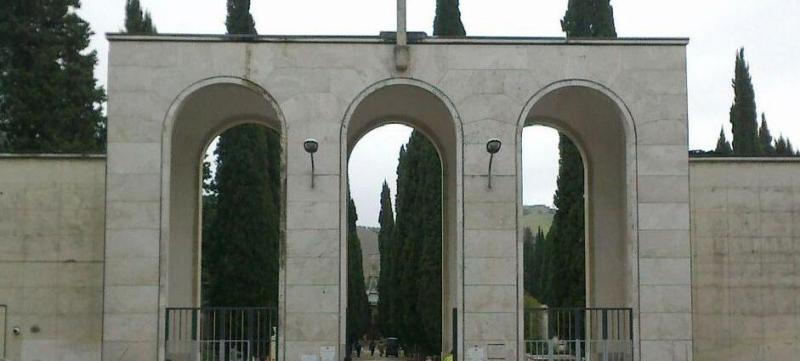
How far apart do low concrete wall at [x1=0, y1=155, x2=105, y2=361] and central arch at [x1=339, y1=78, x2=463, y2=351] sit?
515 centimetres

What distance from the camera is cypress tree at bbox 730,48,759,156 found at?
171ft

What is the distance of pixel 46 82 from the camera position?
34969 millimetres

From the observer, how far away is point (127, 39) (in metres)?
20.6

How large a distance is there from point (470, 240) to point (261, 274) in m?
20.4

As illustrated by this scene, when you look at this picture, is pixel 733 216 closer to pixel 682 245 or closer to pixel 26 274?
pixel 682 245

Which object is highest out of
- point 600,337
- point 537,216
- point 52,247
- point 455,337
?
point 537,216

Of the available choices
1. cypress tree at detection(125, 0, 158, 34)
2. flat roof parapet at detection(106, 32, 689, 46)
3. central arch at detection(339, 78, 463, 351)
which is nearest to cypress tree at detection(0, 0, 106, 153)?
cypress tree at detection(125, 0, 158, 34)

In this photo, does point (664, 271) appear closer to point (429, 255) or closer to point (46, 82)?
point (46, 82)

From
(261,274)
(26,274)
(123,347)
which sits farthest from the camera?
(261,274)

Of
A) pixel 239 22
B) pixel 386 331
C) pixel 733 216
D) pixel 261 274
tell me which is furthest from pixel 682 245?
pixel 386 331

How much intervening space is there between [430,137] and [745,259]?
7252 mm

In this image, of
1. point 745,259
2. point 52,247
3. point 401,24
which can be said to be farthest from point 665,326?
point 52,247

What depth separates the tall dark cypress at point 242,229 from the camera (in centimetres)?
3950

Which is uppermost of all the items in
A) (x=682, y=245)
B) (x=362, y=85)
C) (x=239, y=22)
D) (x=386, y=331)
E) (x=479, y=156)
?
(x=239, y=22)
